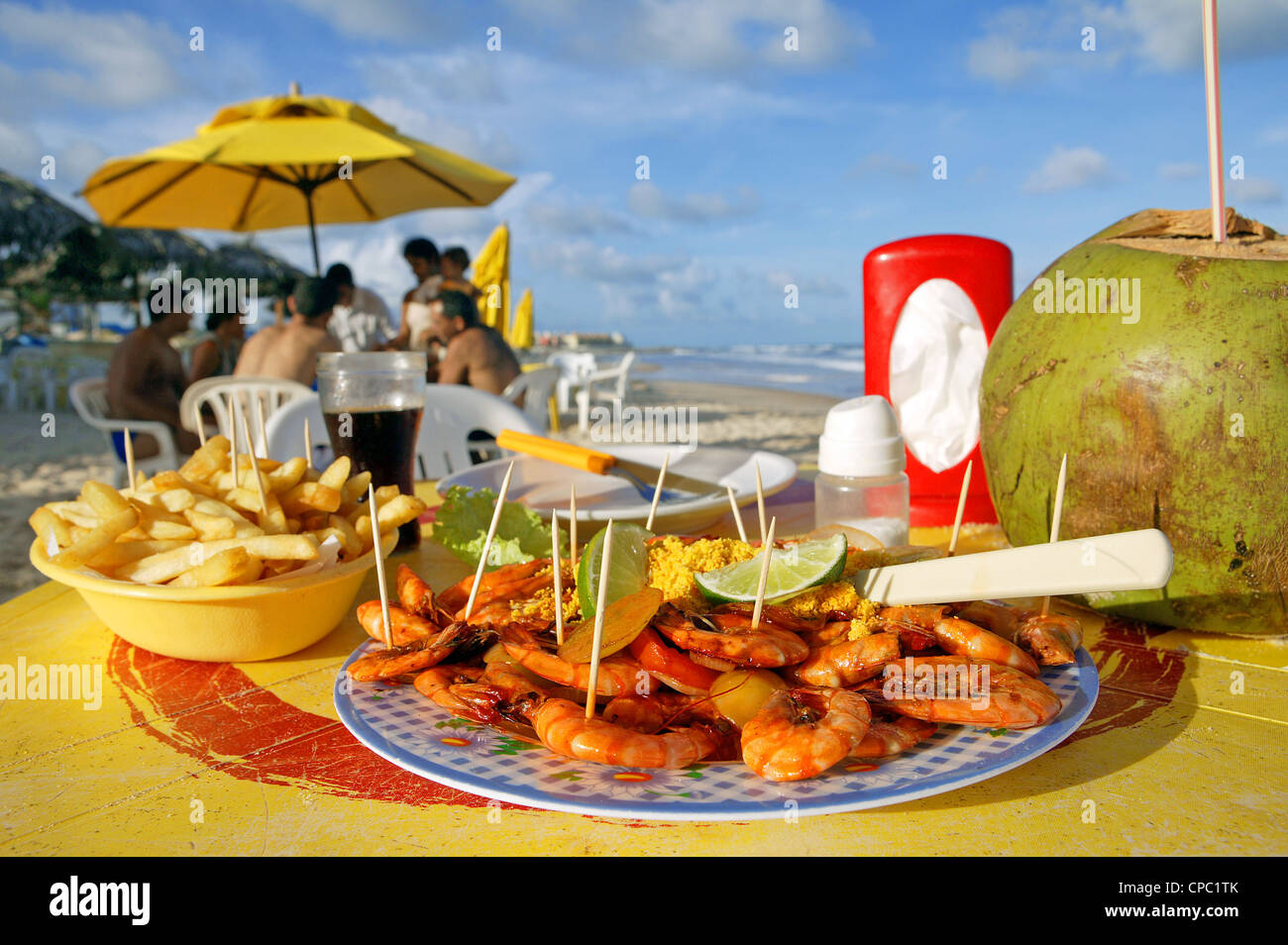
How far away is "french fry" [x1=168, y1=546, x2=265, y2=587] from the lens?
1036mm

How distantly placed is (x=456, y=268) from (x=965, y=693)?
714cm

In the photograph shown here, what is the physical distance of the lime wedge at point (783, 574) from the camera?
3.18 feet

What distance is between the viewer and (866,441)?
51.7 inches

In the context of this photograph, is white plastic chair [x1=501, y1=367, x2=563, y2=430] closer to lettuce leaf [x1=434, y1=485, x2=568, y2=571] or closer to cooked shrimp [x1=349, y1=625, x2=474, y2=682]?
lettuce leaf [x1=434, y1=485, x2=568, y2=571]

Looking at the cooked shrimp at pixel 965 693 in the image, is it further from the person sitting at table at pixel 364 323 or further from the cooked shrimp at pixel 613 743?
the person sitting at table at pixel 364 323

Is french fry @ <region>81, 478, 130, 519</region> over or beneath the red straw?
beneath

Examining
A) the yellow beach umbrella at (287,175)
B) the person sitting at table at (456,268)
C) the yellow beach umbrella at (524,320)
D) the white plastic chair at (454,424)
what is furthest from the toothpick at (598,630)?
the yellow beach umbrella at (524,320)

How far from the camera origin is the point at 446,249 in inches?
285

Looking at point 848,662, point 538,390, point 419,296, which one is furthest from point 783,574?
point 419,296

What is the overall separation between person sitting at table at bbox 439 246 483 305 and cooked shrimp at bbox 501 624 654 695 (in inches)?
263

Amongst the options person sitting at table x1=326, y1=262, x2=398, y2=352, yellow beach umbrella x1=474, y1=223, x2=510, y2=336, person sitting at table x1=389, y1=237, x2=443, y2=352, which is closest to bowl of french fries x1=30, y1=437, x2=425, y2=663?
person sitting at table x1=389, y1=237, x2=443, y2=352
